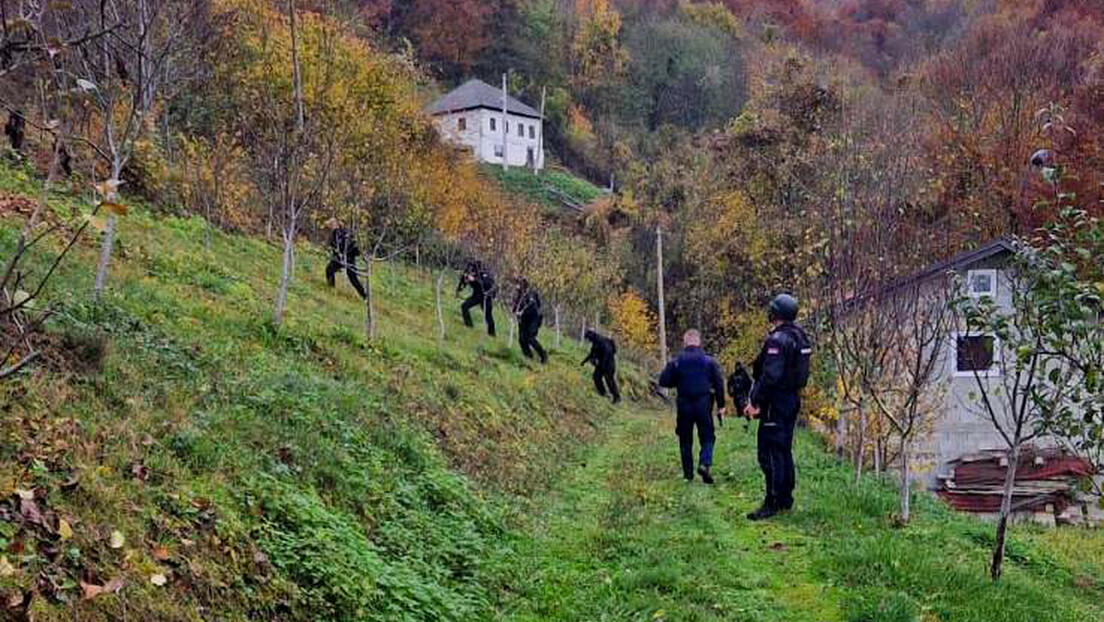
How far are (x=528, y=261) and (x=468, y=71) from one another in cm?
5808

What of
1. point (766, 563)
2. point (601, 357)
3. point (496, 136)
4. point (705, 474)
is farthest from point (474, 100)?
point (766, 563)

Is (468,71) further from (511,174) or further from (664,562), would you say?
(664,562)

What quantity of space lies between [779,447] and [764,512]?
700mm

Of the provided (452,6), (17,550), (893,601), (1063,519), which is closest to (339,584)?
(17,550)

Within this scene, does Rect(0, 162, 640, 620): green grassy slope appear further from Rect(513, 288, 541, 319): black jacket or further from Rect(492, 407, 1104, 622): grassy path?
Rect(513, 288, 541, 319): black jacket

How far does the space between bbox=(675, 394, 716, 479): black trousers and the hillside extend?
1.60 ft

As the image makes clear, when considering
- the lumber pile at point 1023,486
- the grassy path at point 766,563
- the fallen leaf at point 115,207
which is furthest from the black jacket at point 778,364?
the lumber pile at point 1023,486

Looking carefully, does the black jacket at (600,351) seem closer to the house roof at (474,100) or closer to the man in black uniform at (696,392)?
the man in black uniform at (696,392)

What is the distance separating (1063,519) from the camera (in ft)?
61.8

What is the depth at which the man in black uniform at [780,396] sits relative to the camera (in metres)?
8.77

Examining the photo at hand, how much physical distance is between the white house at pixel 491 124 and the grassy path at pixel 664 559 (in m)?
60.6

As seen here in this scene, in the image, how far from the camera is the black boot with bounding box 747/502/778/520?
892cm

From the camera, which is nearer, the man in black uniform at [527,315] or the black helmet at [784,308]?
the black helmet at [784,308]

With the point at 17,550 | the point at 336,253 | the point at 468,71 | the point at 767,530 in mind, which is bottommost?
the point at 767,530
